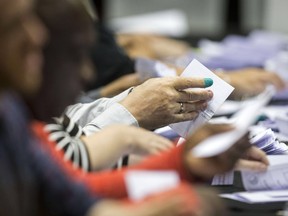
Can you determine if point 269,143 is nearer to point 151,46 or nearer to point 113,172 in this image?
point 113,172

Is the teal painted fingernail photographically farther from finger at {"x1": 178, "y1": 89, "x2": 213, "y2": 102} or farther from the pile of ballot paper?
the pile of ballot paper

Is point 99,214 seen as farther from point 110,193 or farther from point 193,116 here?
point 193,116

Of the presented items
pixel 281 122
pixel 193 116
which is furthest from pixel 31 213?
pixel 281 122

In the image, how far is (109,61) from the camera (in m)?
3.25

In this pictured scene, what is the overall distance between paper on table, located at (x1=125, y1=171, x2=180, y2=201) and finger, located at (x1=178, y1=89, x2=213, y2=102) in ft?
2.05

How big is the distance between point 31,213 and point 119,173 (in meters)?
0.22

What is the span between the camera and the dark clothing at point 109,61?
3033 mm

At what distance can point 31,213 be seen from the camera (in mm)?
1220

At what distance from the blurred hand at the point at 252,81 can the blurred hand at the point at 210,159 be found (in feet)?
5.53

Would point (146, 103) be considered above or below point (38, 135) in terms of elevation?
below

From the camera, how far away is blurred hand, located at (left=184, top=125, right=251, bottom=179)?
1.38 metres

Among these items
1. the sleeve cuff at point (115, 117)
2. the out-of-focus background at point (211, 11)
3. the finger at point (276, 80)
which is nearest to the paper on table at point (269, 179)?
the sleeve cuff at point (115, 117)

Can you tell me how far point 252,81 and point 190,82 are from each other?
1307mm

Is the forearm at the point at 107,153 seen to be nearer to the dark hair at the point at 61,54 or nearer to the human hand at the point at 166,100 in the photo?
the dark hair at the point at 61,54
